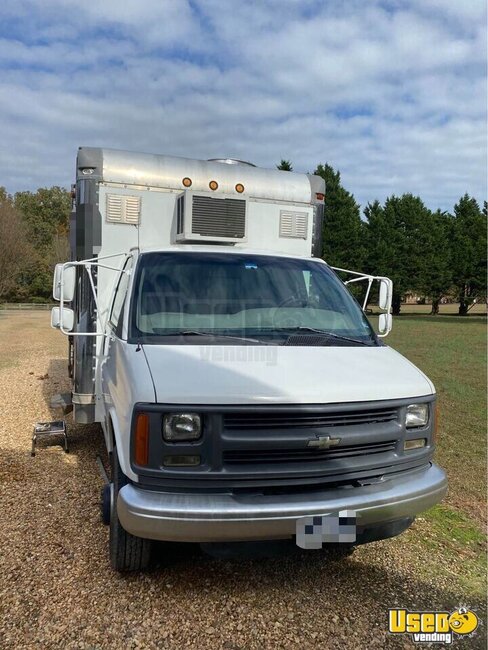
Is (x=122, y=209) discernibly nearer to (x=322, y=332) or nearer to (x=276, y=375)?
(x=322, y=332)

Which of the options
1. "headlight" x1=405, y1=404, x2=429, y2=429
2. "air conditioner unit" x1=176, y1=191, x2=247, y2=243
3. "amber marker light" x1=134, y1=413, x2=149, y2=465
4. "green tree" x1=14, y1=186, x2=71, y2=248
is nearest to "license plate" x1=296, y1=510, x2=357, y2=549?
"headlight" x1=405, y1=404, x2=429, y2=429

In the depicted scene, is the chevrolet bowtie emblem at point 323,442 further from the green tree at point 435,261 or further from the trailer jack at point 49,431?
the green tree at point 435,261

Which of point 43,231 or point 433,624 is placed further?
point 43,231

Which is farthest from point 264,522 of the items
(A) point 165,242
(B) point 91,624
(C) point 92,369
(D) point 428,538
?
(A) point 165,242

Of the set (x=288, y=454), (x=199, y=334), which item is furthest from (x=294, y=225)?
(x=288, y=454)

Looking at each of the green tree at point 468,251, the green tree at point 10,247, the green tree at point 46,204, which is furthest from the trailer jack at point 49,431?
the green tree at point 46,204

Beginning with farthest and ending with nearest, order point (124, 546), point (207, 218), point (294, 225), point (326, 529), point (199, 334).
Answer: point (294, 225)
point (207, 218)
point (199, 334)
point (124, 546)
point (326, 529)

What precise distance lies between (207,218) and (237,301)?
1.25m

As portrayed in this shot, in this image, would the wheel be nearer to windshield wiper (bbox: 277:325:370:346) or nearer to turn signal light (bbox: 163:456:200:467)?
turn signal light (bbox: 163:456:200:467)

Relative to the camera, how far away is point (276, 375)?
3133mm

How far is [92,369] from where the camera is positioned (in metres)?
5.15

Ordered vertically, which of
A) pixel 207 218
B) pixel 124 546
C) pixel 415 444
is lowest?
pixel 124 546

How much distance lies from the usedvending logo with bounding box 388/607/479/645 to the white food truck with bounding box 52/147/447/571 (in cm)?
50

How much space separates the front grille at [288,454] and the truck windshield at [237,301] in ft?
2.92
